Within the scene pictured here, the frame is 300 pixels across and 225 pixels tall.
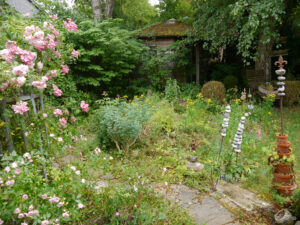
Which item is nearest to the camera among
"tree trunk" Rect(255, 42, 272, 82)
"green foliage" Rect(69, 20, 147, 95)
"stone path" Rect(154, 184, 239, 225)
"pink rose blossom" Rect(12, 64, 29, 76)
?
"pink rose blossom" Rect(12, 64, 29, 76)

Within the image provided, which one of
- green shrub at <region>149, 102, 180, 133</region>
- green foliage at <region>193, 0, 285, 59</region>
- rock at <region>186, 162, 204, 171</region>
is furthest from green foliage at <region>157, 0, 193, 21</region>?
A: rock at <region>186, 162, 204, 171</region>

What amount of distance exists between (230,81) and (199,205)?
8.46m

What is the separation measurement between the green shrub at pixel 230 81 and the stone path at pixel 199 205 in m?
7.95

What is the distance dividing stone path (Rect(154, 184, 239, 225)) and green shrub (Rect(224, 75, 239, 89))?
7955mm

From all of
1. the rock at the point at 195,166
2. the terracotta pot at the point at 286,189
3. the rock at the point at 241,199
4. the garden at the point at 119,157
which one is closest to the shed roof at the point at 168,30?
the garden at the point at 119,157

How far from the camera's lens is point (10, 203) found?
181cm

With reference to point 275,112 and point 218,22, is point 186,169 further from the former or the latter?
point 218,22

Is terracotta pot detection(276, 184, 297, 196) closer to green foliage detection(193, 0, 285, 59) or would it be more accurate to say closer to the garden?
the garden

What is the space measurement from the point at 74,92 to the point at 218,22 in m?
5.38

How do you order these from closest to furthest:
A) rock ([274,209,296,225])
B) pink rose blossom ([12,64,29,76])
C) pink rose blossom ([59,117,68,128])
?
pink rose blossom ([12,64,29,76]) → rock ([274,209,296,225]) → pink rose blossom ([59,117,68,128])

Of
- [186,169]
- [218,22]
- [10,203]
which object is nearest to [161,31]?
[218,22]

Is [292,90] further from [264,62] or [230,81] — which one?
[230,81]

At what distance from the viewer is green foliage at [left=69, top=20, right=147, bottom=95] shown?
7430 mm

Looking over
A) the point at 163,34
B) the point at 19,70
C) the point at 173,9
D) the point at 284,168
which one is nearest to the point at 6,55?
the point at 19,70
